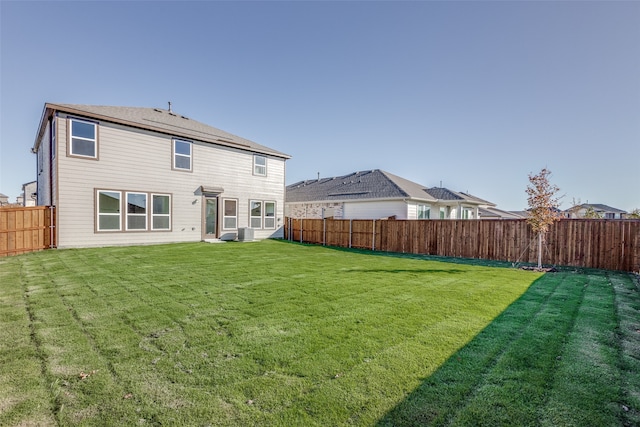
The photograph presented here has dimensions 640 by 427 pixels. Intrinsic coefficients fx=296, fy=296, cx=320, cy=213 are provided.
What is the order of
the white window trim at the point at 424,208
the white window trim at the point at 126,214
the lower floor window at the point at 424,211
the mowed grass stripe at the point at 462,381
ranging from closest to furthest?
the mowed grass stripe at the point at 462,381 → the white window trim at the point at 126,214 → the white window trim at the point at 424,208 → the lower floor window at the point at 424,211

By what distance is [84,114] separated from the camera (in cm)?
1195

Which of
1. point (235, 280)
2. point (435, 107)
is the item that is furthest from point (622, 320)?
point (435, 107)

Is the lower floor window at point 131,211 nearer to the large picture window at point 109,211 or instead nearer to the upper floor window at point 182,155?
the large picture window at point 109,211

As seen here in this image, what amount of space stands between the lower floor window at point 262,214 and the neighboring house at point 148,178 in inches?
2.4

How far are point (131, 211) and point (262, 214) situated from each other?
23.1ft

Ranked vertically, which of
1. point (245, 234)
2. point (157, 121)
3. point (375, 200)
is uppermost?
point (157, 121)

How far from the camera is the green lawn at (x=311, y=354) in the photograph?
2.31 m

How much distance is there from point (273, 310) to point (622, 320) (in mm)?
5542

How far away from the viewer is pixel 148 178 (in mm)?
13891

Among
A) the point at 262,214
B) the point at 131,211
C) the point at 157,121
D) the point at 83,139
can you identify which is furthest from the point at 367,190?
the point at 83,139

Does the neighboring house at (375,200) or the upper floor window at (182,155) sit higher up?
the upper floor window at (182,155)

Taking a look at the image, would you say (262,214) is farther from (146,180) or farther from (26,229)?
(26,229)

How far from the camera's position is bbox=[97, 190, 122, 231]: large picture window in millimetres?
12539

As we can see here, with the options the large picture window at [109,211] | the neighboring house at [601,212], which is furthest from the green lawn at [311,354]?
the neighboring house at [601,212]
